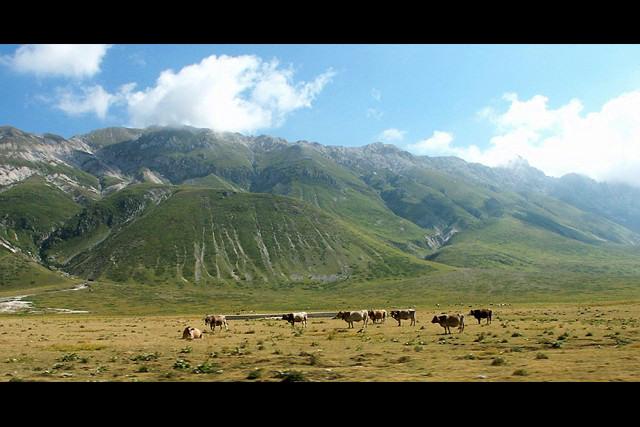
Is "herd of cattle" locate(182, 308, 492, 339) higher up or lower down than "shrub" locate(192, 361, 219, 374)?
lower down

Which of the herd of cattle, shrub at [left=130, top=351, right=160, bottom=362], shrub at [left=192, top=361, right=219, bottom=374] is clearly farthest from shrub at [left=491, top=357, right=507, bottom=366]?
the herd of cattle

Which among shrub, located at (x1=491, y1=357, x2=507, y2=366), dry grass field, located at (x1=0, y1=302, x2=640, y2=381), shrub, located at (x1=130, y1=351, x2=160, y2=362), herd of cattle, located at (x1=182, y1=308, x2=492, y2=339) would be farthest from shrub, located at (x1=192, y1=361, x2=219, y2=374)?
herd of cattle, located at (x1=182, y1=308, x2=492, y2=339)

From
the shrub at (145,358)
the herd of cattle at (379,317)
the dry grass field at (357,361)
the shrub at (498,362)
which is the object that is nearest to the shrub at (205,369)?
the dry grass field at (357,361)

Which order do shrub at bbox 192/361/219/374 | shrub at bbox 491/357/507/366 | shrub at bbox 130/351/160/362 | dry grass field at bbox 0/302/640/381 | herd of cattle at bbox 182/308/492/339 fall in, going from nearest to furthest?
dry grass field at bbox 0/302/640/381 → shrub at bbox 192/361/219/374 → shrub at bbox 491/357/507/366 → shrub at bbox 130/351/160/362 → herd of cattle at bbox 182/308/492/339

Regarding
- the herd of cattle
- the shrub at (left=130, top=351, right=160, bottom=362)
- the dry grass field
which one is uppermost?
the dry grass field

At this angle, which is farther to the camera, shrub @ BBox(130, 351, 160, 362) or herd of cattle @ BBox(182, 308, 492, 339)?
herd of cattle @ BBox(182, 308, 492, 339)

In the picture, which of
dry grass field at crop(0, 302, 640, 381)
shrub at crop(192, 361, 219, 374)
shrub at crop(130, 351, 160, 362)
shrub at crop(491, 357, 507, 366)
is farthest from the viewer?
shrub at crop(130, 351, 160, 362)

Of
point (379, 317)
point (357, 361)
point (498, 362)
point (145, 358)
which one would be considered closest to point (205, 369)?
point (357, 361)

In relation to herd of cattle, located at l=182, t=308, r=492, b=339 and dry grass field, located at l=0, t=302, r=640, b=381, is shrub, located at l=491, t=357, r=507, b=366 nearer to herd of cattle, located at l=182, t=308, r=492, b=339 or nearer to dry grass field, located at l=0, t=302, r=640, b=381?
dry grass field, located at l=0, t=302, r=640, b=381
